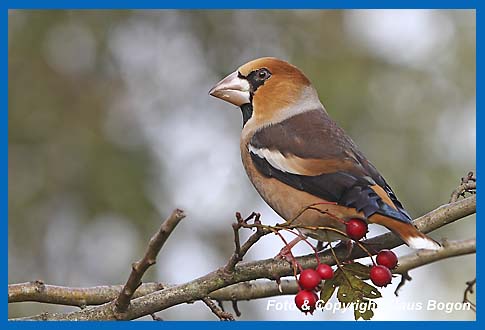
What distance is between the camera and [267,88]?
319cm

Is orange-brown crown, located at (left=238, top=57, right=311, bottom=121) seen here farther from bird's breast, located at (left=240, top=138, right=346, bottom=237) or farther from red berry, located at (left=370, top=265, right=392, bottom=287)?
red berry, located at (left=370, top=265, right=392, bottom=287)

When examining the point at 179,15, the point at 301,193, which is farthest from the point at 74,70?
the point at 301,193

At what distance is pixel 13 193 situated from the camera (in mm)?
5832

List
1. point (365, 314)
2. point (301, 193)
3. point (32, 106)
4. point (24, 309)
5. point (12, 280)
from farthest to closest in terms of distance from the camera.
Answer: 1. point (32, 106)
2. point (12, 280)
3. point (24, 309)
4. point (301, 193)
5. point (365, 314)

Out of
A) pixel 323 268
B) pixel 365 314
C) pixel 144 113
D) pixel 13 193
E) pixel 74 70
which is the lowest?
pixel 365 314

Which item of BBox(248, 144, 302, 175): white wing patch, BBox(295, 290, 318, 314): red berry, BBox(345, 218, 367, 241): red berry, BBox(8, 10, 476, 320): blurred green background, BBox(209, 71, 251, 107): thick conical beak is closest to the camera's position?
BBox(295, 290, 318, 314): red berry

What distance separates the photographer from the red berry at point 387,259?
2.25m

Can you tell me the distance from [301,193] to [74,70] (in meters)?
4.00

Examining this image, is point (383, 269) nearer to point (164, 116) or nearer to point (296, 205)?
point (296, 205)

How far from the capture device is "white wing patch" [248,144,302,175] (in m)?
2.78

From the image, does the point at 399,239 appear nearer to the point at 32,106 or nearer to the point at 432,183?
the point at 432,183

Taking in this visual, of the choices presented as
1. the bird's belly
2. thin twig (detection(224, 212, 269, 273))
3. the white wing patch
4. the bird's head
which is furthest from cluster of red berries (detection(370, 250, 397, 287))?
the bird's head

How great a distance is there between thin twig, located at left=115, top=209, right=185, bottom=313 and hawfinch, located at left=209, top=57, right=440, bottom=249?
459mm

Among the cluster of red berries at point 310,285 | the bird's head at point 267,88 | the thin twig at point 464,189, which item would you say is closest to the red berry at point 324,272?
the cluster of red berries at point 310,285
